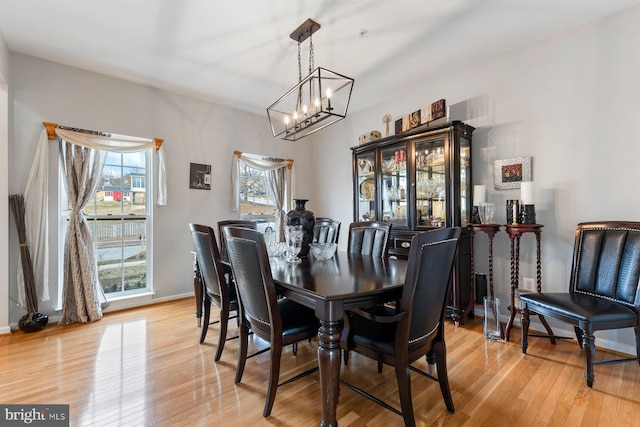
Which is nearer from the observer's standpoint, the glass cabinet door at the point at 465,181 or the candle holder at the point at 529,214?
the candle holder at the point at 529,214

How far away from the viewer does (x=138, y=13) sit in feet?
7.66

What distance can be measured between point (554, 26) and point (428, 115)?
1.22 m

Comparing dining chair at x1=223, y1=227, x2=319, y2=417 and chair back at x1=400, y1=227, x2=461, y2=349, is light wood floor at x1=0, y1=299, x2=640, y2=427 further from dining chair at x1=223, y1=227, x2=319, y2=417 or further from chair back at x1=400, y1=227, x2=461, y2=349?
chair back at x1=400, y1=227, x2=461, y2=349

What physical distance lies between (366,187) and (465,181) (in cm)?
126

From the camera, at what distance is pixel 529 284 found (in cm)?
283

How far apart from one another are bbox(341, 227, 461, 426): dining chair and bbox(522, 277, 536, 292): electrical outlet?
1.71m

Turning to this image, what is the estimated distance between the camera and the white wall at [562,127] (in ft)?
7.74

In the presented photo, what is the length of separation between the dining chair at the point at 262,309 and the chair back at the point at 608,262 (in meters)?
2.15

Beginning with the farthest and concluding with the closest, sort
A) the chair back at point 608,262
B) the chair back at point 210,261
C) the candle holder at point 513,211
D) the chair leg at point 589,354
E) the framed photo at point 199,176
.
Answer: the framed photo at point 199,176 < the candle holder at point 513,211 < the chair back at point 210,261 < the chair back at point 608,262 < the chair leg at point 589,354

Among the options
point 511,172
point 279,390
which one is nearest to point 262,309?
point 279,390

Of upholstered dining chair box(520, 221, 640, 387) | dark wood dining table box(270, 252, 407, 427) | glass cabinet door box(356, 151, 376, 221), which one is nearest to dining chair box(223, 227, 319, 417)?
dark wood dining table box(270, 252, 407, 427)

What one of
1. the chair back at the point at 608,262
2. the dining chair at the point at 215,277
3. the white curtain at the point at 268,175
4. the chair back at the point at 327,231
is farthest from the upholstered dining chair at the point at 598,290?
the white curtain at the point at 268,175

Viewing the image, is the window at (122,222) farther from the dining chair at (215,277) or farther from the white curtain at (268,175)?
the dining chair at (215,277)

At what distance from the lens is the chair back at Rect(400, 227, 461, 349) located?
1.40m
